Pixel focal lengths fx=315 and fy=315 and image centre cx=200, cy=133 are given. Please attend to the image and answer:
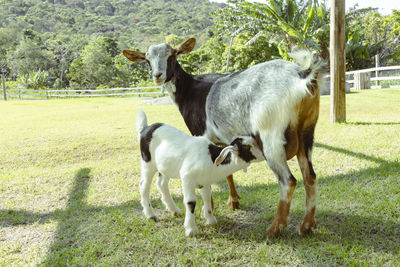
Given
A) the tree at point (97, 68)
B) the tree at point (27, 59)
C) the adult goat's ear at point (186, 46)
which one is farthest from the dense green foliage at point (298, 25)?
the tree at point (27, 59)

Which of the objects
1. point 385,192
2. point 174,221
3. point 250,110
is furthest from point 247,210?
point 385,192

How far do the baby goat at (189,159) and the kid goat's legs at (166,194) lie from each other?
0.04 feet

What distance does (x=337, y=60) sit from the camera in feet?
25.1

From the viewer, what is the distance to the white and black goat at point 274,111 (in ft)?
8.18

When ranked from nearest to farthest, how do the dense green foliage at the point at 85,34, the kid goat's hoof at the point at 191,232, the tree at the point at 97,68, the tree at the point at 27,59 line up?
the kid goat's hoof at the point at 191,232, the tree at the point at 97,68, the dense green foliage at the point at 85,34, the tree at the point at 27,59

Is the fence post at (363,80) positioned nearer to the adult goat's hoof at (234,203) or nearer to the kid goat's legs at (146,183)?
the adult goat's hoof at (234,203)

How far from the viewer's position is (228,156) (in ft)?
8.96

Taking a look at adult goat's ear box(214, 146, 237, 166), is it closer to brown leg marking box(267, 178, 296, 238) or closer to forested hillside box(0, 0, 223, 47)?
brown leg marking box(267, 178, 296, 238)

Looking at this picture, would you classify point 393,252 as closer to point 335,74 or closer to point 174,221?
point 174,221

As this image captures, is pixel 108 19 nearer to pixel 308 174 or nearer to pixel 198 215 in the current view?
pixel 198 215

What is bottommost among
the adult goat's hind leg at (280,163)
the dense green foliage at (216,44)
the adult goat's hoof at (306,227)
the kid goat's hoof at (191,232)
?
Answer: the kid goat's hoof at (191,232)

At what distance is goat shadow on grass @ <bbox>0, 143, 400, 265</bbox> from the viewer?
9.06 ft

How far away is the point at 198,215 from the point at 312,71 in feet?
6.27

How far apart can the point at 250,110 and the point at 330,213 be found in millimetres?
1476
